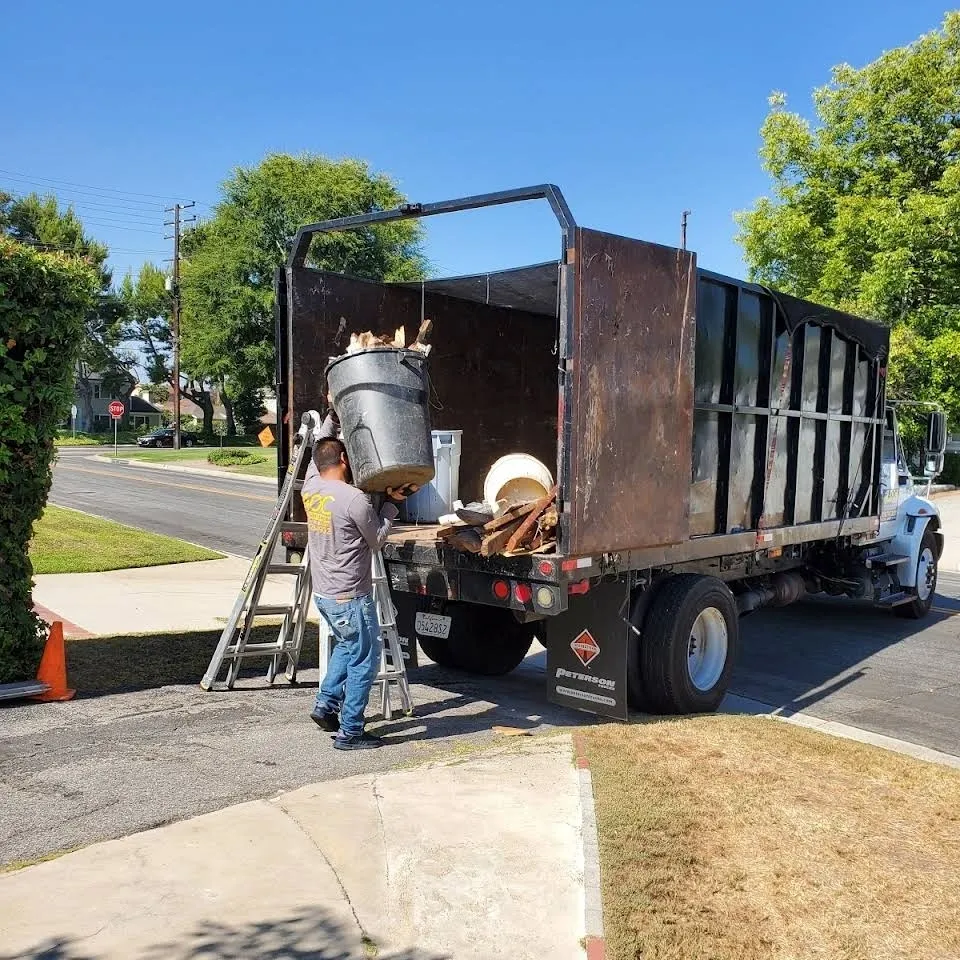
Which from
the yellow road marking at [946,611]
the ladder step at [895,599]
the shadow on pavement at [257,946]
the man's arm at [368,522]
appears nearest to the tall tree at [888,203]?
the yellow road marking at [946,611]

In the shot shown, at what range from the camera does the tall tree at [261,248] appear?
4591 centimetres

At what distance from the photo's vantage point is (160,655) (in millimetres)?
7707

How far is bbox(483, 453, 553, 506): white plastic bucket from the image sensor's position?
7.08 metres

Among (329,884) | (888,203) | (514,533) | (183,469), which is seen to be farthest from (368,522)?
(183,469)

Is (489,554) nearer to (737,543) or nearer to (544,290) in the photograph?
(737,543)

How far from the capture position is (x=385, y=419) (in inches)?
239

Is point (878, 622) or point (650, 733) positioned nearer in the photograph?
point (650, 733)

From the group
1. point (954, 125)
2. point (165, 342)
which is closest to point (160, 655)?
point (954, 125)

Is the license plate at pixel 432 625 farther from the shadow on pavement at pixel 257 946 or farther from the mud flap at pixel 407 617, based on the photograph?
the shadow on pavement at pixel 257 946

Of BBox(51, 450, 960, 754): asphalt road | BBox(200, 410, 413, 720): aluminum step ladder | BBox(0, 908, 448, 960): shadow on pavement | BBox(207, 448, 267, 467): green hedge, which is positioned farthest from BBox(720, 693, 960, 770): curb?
BBox(207, 448, 267, 467): green hedge

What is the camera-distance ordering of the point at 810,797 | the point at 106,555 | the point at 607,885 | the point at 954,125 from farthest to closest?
the point at 954,125 < the point at 106,555 < the point at 810,797 < the point at 607,885

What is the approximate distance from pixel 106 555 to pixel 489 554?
30.4ft

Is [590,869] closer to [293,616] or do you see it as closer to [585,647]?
[585,647]

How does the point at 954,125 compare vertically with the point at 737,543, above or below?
above
